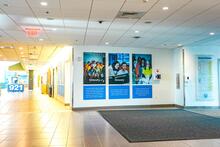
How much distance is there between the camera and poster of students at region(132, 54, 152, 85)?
11906 millimetres

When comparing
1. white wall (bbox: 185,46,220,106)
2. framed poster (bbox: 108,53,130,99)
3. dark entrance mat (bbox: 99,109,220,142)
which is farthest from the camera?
framed poster (bbox: 108,53,130,99)

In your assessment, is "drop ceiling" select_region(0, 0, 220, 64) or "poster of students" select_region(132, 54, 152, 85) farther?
"poster of students" select_region(132, 54, 152, 85)

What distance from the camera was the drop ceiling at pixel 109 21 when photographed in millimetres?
5574

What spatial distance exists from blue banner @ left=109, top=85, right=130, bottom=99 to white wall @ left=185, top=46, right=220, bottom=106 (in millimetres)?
2826

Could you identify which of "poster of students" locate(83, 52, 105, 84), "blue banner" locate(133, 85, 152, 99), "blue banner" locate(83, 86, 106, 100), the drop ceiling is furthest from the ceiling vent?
"blue banner" locate(133, 85, 152, 99)

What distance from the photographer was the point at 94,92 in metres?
11.2

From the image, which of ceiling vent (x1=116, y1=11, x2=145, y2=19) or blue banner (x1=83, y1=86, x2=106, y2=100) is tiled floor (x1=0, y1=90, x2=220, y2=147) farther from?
blue banner (x1=83, y1=86, x2=106, y2=100)

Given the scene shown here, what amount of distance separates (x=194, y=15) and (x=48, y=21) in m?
4.11

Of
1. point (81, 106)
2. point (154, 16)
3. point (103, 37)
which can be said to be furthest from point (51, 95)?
point (154, 16)

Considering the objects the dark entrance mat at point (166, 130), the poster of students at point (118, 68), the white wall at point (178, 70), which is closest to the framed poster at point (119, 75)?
the poster of students at point (118, 68)

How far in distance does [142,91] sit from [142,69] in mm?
1107

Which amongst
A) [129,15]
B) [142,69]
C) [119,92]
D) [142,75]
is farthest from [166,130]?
[142,69]

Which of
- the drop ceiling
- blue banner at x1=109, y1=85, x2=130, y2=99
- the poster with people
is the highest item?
the drop ceiling

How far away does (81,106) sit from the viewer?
10992mm
